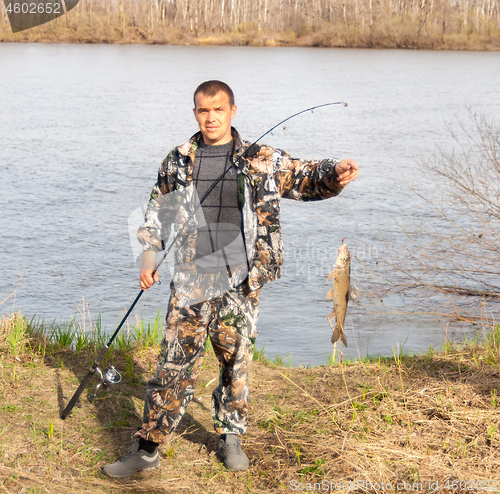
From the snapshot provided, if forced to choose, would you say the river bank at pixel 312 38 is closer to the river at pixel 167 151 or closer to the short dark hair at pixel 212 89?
the river at pixel 167 151

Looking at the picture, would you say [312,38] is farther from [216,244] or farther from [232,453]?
[232,453]

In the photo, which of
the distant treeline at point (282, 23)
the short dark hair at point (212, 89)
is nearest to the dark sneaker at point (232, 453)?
the short dark hair at point (212, 89)

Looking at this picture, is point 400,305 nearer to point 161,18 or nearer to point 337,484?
point 337,484

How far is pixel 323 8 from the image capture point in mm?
54719

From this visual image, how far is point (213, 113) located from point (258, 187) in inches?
16.3

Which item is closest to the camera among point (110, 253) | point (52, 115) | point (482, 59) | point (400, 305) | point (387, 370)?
point (387, 370)

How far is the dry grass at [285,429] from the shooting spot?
10.6 ft

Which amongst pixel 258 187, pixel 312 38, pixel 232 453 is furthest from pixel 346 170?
pixel 312 38

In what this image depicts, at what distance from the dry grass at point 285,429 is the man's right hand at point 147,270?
0.99 m

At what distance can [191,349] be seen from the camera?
3.21 meters

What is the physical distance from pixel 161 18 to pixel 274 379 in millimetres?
54859

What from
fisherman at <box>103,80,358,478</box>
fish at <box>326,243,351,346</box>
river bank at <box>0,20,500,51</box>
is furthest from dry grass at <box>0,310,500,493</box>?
river bank at <box>0,20,500,51</box>

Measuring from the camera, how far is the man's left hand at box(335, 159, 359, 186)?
301 centimetres

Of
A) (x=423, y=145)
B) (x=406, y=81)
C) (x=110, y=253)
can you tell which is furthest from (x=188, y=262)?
(x=406, y=81)
